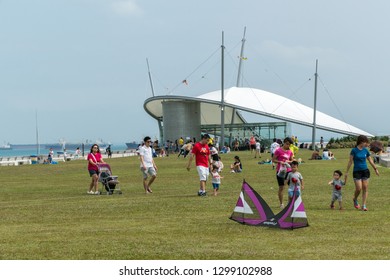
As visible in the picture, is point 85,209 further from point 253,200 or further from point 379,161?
point 379,161

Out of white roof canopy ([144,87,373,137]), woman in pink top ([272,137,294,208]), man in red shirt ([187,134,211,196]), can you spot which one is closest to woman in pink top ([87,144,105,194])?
man in red shirt ([187,134,211,196])

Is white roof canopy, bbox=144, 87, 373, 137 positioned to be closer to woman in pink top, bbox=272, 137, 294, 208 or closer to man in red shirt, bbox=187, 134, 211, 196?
man in red shirt, bbox=187, 134, 211, 196

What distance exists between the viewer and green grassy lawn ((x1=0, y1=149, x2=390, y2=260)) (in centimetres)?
866

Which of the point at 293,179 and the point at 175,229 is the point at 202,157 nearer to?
the point at 293,179

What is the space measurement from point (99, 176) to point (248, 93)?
51256mm

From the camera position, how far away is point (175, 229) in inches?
423

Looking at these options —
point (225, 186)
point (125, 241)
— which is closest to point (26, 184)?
point (225, 186)

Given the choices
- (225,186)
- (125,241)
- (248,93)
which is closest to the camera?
(125,241)

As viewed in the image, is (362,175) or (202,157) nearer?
(362,175)

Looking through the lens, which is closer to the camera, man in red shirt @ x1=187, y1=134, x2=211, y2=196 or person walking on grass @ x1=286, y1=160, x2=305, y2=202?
person walking on grass @ x1=286, y1=160, x2=305, y2=202

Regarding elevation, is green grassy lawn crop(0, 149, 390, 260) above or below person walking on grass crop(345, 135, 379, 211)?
below

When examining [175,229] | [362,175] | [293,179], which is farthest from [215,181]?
[175,229]

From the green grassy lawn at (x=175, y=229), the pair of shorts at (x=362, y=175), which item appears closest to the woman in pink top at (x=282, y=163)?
the green grassy lawn at (x=175, y=229)

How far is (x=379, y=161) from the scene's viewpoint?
101ft
